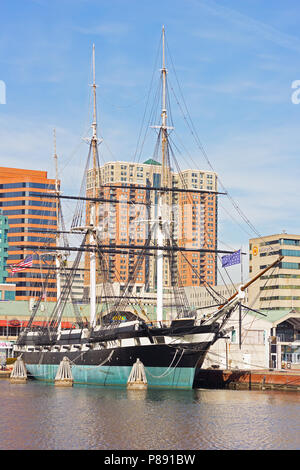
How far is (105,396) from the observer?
65.2 meters

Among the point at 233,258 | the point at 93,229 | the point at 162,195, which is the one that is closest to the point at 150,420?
the point at 233,258

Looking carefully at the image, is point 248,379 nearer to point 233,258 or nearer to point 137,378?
point 233,258

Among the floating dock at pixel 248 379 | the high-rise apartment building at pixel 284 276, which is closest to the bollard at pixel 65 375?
the floating dock at pixel 248 379

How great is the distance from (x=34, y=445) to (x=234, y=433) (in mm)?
11935

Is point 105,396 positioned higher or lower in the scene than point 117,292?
lower

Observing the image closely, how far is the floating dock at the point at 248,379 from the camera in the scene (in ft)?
240

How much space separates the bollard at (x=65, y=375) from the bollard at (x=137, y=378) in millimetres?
11015

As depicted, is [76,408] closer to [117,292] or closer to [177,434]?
[177,434]

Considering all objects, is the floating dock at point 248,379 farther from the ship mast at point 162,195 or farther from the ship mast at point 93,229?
the ship mast at point 93,229

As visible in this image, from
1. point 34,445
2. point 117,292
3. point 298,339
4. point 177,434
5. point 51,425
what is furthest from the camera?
point 117,292

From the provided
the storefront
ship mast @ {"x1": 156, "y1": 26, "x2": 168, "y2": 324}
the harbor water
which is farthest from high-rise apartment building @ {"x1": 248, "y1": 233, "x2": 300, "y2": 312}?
the harbor water

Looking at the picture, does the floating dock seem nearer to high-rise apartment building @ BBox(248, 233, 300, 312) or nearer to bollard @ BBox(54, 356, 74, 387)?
bollard @ BBox(54, 356, 74, 387)

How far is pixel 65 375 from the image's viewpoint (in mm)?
78812
